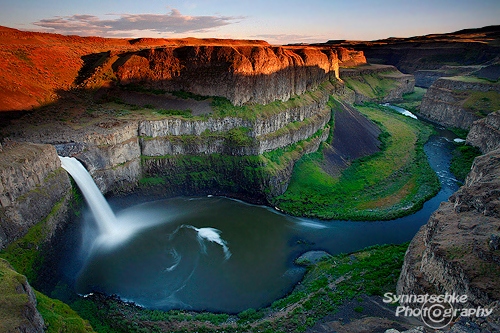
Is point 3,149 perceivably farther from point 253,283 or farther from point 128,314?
point 253,283

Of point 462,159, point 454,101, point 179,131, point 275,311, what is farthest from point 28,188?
point 454,101

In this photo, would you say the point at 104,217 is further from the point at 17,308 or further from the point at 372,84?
the point at 372,84

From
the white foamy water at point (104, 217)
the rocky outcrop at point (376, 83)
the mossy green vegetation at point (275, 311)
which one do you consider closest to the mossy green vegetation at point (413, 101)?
the rocky outcrop at point (376, 83)

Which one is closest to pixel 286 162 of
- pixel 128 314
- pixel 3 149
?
pixel 128 314

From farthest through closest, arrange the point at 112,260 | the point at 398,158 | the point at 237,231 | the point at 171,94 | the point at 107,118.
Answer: the point at 398,158, the point at 171,94, the point at 107,118, the point at 237,231, the point at 112,260

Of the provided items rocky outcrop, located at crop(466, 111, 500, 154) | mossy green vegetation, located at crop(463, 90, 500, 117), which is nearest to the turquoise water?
rocky outcrop, located at crop(466, 111, 500, 154)

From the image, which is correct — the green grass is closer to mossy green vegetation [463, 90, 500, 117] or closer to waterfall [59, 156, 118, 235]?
waterfall [59, 156, 118, 235]
